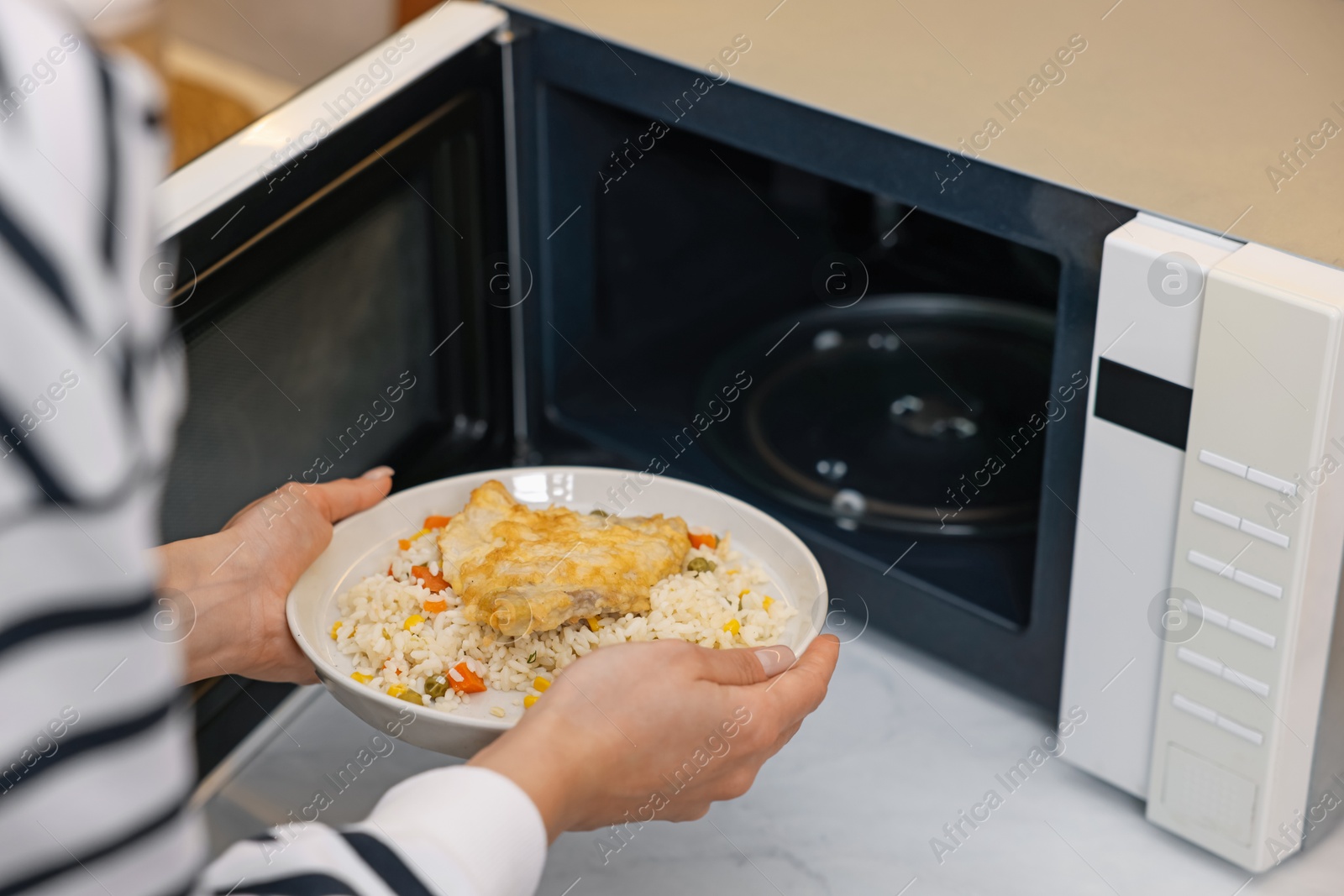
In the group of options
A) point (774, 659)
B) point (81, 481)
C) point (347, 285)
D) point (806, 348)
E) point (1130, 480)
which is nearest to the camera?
point (81, 481)

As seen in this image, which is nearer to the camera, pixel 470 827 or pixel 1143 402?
pixel 470 827

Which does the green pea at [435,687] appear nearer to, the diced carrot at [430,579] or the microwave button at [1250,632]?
the diced carrot at [430,579]

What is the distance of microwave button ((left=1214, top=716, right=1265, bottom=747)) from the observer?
2.14ft

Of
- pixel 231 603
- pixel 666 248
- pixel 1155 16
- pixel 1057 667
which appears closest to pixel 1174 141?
pixel 1155 16

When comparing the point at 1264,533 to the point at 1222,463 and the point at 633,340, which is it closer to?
the point at 1222,463

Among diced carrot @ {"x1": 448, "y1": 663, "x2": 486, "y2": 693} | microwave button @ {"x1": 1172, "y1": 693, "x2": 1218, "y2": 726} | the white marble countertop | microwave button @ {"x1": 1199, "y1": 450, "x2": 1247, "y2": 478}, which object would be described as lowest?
the white marble countertop

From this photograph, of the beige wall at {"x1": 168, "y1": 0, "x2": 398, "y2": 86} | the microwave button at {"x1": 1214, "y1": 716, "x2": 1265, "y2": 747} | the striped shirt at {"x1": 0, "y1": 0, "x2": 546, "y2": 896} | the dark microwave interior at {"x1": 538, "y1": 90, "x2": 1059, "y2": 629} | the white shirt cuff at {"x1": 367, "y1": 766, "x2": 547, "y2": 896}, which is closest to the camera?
the striped shirt at {"x1": 0, "y1": 0, "x2": 546, "y2": 896}

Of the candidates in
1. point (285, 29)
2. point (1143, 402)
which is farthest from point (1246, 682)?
point (285, 29)

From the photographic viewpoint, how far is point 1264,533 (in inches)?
23.9

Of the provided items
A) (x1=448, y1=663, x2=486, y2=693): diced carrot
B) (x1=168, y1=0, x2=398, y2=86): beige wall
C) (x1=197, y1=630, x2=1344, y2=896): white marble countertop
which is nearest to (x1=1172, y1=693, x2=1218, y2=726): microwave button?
(x1=197, y1=630, x2=1344, y2=896): white marble countertop

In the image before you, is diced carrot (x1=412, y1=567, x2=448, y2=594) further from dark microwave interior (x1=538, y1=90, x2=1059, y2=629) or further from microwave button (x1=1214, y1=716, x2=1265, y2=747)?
microwave button (x1=1214, y1=716, x2=1265, y2=747)

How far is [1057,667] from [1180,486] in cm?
15

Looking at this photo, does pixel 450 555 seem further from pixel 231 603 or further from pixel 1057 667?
pixel 1057 667

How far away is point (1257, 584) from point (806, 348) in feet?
1.35
